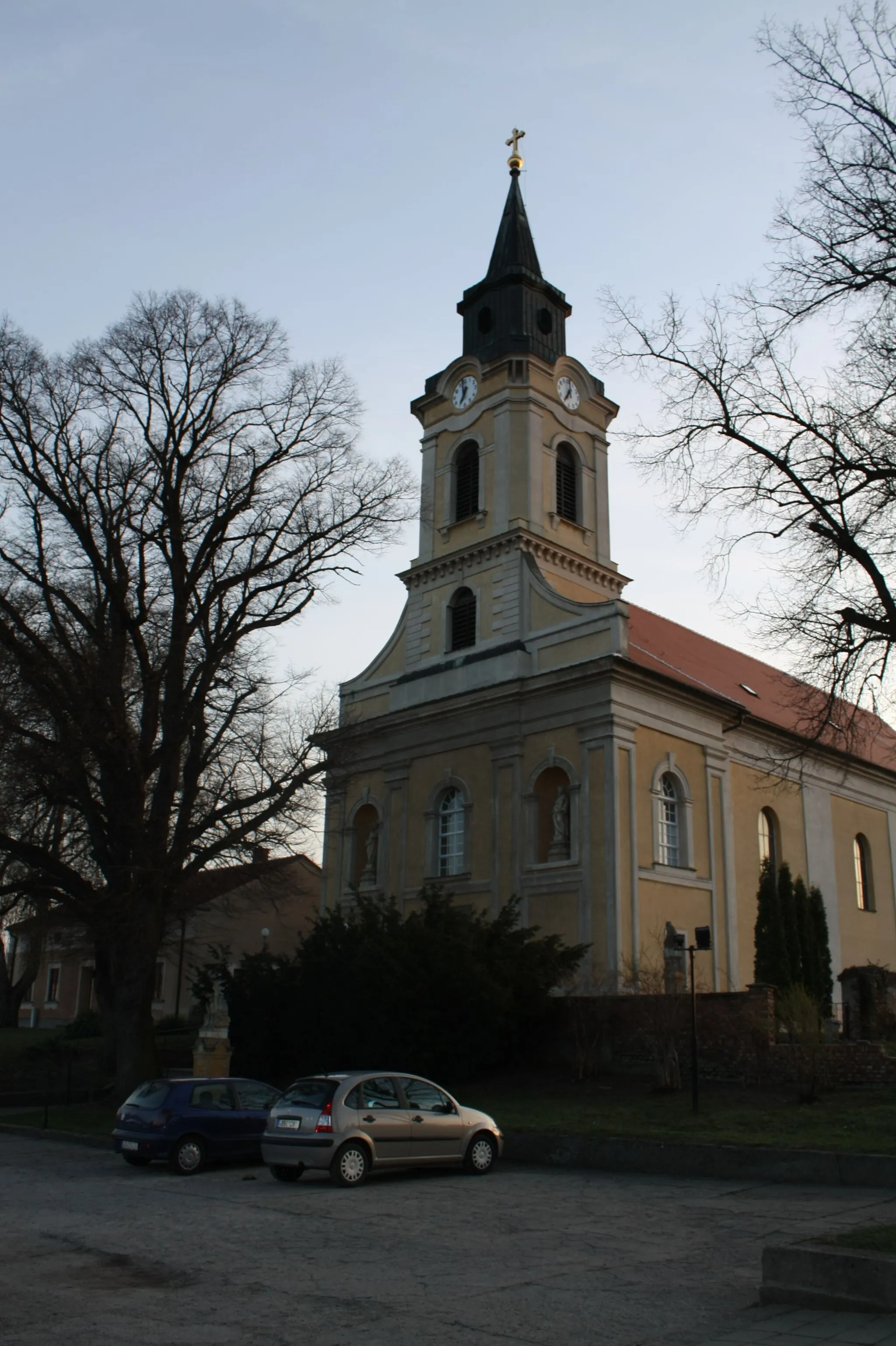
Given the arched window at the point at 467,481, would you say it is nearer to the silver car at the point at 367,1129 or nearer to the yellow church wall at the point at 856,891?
the yellow church wall at the point at 856,891

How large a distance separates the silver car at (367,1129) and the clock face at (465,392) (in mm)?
24085

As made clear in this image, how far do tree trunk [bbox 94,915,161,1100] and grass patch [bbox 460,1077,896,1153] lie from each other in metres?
6.63

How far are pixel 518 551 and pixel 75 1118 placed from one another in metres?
17.5

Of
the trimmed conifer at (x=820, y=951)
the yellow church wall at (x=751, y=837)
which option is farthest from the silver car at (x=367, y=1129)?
the trimmed conifer at (x=820, y=951)

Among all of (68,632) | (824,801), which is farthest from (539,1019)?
(824,801)

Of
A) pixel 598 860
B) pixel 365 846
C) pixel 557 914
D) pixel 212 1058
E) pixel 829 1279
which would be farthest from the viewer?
pixel 365 846

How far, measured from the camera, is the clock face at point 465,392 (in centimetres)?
3516

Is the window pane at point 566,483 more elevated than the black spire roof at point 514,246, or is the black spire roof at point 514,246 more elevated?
the black spire roof at point 514,246

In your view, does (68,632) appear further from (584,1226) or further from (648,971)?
(584,1226)

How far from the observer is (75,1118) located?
23.5 metres

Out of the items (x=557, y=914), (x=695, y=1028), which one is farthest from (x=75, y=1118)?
(x=695, y=1028)

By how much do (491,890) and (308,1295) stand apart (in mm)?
21379

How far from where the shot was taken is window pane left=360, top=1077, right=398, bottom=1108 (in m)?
14.5

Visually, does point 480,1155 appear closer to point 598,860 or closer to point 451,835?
point 598,860
